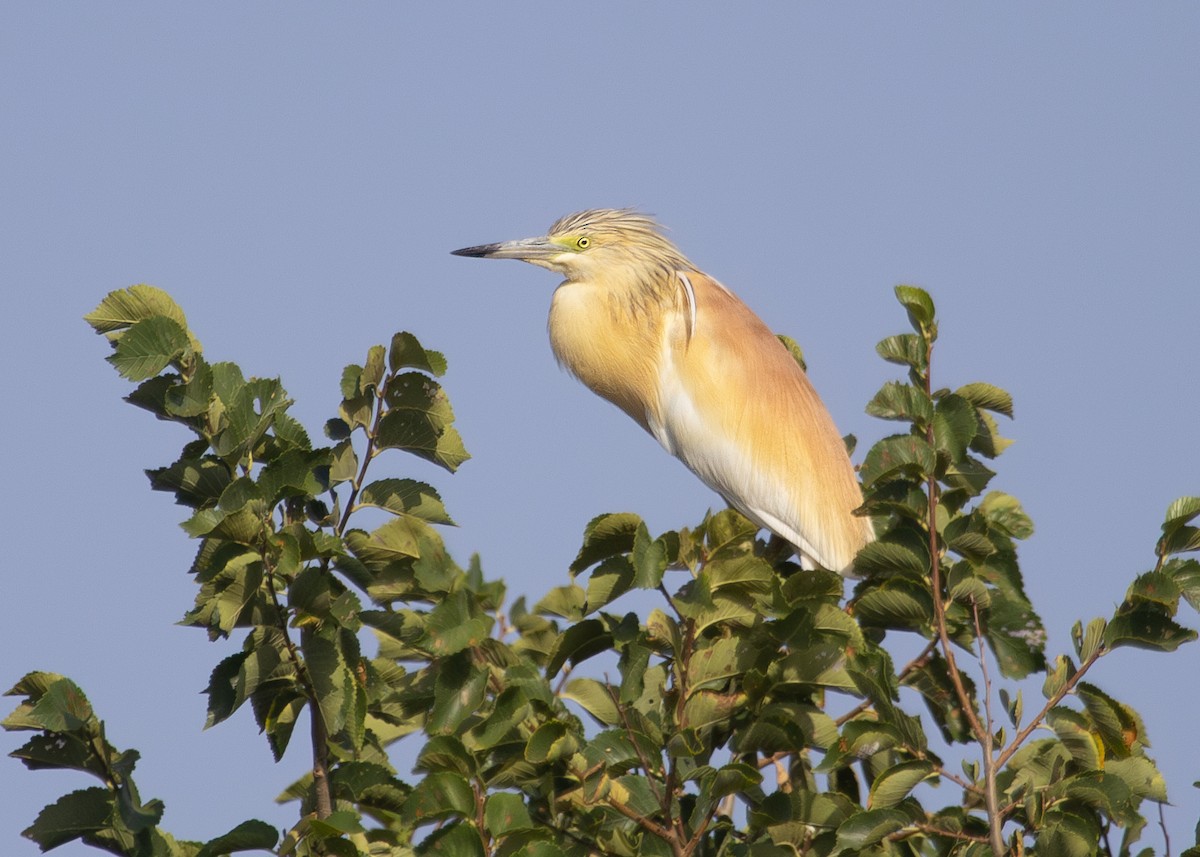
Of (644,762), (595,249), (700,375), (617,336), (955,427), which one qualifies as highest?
(595,249)

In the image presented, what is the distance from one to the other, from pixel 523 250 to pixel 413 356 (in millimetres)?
3643

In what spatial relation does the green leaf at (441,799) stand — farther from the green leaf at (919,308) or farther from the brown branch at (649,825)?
the green leaf at (919,308)

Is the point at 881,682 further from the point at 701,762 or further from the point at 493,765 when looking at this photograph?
the point at 493,765

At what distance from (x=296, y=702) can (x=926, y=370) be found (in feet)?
5.29

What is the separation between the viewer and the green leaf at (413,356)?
311cm

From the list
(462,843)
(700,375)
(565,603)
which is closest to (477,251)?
(700,375)

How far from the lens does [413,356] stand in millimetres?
3141

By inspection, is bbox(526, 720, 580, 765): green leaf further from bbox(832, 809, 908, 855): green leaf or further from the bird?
the bird

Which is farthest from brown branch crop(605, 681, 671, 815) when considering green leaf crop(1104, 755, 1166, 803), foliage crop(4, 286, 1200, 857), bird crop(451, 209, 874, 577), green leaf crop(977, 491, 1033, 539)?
bird crop(451, 209, 874, 577)

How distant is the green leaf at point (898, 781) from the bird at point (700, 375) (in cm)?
295

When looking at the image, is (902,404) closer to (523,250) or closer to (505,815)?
(505,815)

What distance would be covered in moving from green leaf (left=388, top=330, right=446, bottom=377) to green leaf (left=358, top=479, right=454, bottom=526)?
260 millimetres

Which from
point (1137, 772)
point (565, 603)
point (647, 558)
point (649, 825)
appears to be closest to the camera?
point (647, 558)

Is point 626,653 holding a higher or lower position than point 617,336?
lower
